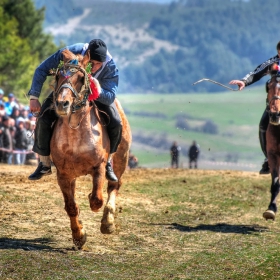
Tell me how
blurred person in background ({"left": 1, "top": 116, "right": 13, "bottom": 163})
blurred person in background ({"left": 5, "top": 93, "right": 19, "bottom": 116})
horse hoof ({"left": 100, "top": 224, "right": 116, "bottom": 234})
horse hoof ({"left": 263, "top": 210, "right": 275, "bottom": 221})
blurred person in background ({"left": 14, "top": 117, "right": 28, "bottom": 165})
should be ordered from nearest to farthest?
1. horse hoof ({"left": 100, "top": 224, "right": 116, "bottom": 234})
2. horse hoof ({"left": 263, "top": 210, "right": 275, "bottom": 221})
3. blurred person in background ({"left": 1, "top": 116, "right": 13, "bottom": 163})
4. blurred person in background ({"left": 14, "top": 117, "right": 28, "bottom": 165})
5. blurred person in background ({"left": 5, "top": 93, "right": 19, "bottom": 116})

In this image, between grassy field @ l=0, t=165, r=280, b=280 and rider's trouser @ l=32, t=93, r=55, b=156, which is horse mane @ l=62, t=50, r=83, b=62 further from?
grassy field @ l=0, t=165, r=280, b=280

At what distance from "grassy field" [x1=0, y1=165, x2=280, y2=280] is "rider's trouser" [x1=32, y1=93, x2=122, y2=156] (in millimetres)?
1309

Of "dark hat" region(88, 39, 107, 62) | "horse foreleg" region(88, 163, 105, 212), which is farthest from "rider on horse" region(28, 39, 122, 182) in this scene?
"horse foreleg" region(88, 163, 105, 212)

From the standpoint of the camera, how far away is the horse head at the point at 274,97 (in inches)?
509

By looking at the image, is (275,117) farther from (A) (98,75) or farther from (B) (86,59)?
(B) (86,59)

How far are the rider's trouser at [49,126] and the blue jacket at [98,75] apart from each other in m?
0.23

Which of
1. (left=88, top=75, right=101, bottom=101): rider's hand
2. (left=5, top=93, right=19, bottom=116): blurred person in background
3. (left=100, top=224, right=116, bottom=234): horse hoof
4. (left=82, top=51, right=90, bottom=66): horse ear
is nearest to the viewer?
(left=82, top=51, right=90, bottom=66): horse ear

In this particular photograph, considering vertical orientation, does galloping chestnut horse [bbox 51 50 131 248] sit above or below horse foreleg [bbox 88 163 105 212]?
above

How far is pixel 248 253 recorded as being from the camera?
1105cm

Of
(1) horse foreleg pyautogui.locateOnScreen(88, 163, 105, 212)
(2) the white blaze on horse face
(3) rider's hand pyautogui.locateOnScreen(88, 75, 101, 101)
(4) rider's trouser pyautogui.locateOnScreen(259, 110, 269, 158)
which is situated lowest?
(1) horse foreleg pyautogui.locateOnScreen(88, 163, 105, 212)

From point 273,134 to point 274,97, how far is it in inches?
41.3

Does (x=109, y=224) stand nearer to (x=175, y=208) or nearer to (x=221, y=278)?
(x=221, y=278)

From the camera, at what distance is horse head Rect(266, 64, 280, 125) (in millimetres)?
12922

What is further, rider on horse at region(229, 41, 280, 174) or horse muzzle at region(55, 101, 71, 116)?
rider on horse at region(229, 41, 280, 174)
